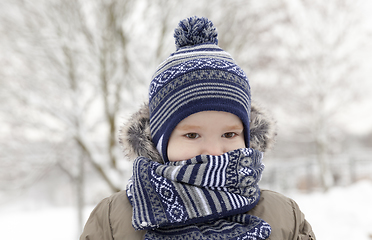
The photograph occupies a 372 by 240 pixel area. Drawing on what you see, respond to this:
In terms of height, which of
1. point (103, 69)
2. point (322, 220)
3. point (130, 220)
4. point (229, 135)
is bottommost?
point (322, 220)

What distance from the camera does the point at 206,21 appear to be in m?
1.63

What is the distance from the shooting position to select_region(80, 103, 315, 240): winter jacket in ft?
4.57

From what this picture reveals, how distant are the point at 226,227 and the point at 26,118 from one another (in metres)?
6.11

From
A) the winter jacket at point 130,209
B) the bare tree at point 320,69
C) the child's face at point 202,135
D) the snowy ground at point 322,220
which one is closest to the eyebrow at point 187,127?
the child's face at point 202,135

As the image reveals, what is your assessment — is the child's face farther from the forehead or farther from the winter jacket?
the winter jacket

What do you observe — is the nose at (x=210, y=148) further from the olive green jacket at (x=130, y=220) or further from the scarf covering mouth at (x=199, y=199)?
the olive green jacket at (x=130, y=220)

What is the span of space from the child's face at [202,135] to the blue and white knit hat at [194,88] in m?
0.03

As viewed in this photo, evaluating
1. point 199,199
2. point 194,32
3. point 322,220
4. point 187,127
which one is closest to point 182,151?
point 187,127

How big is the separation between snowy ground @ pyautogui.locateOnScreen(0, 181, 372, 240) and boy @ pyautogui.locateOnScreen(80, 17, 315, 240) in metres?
6.15

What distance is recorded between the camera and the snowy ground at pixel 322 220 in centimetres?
691

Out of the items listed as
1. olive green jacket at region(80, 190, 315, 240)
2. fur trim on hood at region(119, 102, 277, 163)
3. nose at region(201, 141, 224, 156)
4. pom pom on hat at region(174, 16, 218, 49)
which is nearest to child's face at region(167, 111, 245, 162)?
nose at region(201, 141, 224, 156)

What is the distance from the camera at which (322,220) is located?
8.20 m

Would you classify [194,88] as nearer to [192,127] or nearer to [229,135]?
[192,127]

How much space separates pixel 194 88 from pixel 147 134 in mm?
404
